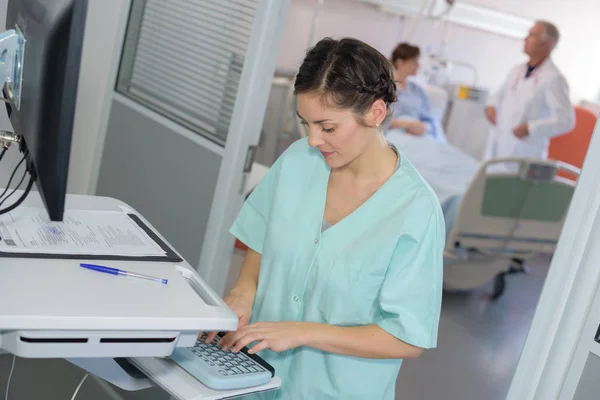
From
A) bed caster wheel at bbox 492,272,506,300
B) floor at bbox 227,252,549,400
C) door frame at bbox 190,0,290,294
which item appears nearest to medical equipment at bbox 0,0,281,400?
door frame at bbox 190,0,290,294

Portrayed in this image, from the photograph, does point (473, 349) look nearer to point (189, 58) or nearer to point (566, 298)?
point (189, 58)

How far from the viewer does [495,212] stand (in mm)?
4156

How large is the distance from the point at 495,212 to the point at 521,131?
117 cm

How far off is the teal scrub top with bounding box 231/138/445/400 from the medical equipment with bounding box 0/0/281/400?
0.26m

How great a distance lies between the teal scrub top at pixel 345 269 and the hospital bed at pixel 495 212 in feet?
8.31

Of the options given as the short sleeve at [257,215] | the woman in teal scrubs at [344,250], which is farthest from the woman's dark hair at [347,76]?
the short sleeve at [257,215]

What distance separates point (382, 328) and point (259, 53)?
45.7 inches

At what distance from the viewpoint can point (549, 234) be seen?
4371 millimetres

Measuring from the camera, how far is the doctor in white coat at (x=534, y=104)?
5.01 m

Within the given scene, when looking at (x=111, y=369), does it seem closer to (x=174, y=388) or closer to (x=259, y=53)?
(x=174, y=388)

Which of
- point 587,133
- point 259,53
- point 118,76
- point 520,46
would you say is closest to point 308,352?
point 259,53

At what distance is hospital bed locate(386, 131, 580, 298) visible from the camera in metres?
4.06

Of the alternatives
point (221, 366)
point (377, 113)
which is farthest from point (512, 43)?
point (221, 366)

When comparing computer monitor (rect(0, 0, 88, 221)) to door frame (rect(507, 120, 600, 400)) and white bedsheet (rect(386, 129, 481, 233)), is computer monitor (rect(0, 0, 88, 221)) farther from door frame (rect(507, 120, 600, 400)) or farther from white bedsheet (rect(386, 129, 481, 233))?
white bedsheet (rect(386, 129, 481, 233))
